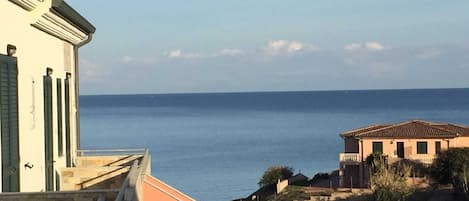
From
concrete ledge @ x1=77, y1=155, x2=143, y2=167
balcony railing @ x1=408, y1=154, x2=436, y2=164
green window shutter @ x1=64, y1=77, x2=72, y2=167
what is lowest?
balcony railing @ x1=408, y1=154, x2=436, y2=164

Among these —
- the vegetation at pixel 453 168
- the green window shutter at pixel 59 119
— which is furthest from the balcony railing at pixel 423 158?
the green window shutter at pixel 59 119

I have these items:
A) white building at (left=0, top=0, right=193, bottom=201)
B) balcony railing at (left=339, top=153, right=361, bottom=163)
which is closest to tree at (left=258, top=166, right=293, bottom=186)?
balcony railing at (left=339, top=153, right=361, bottom=163)

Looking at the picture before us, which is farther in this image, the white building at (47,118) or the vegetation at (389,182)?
the vegetation at (389,182)

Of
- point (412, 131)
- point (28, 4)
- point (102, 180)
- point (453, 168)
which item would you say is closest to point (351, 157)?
point (412, 131)

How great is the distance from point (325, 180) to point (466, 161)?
1339cm

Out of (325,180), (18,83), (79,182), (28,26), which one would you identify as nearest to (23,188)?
(18,83)

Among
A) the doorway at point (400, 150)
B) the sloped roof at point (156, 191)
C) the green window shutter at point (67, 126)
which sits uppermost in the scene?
the green window shutter at point (67, 126)

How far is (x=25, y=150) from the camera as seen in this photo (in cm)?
952

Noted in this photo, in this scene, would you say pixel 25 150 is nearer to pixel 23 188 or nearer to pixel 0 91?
pixel 23 188

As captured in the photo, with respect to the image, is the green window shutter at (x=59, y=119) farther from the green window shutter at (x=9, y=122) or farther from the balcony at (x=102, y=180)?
the green window shutter at (x=9, y=122)

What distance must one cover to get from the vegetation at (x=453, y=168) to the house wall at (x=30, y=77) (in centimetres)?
4152

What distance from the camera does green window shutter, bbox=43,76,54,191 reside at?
11.2 meters

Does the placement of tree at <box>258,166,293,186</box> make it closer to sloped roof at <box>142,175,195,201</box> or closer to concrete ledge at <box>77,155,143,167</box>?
concrete ledge at <box>77,155,143,167</box>

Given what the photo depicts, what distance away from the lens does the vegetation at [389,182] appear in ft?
167
